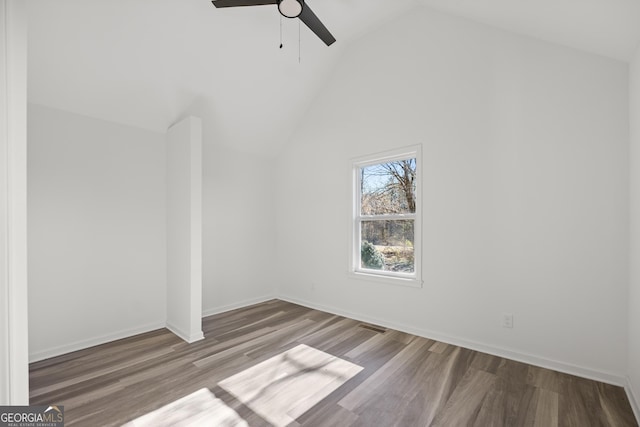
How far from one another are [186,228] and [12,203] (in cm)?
179

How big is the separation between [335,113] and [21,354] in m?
3.67

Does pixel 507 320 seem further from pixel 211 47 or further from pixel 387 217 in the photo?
pixel 211 47

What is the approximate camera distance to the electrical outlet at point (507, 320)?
2.62 m

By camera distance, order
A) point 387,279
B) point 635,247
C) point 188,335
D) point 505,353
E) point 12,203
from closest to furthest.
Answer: point 12,203
point 635,247
point 505,353
point 188,335
point 387,279

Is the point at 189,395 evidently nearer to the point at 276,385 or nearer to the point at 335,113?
the point at 276,385

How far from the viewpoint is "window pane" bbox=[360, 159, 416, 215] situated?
11.1 ft

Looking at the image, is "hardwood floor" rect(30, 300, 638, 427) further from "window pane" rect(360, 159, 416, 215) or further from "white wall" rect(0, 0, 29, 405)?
"window pane" rect(360, 159, 416, 215)

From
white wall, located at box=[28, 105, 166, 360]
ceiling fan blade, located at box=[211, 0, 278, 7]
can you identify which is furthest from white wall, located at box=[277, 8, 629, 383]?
white wall, located at box=[28, 105, 166, 360]

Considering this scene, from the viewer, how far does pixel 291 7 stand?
2012mm

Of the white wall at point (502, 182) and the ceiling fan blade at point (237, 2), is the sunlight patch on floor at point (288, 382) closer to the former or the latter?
the white wall at point (502, 182)

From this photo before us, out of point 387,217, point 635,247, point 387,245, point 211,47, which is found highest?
point 211,47

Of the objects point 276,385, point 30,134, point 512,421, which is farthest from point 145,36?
point 512,421

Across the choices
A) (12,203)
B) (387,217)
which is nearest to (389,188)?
(387,217)

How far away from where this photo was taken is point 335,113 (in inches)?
157
